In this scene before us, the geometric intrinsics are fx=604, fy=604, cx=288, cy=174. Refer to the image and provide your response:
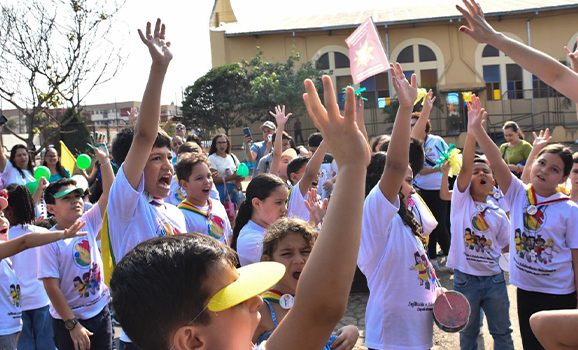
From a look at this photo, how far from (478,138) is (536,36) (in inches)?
1073

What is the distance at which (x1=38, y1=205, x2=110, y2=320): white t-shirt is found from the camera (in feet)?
11.8

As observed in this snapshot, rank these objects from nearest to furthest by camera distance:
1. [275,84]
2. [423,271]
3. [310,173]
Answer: [423,271]
[310,173]
[275,84]

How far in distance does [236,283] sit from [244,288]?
3cm

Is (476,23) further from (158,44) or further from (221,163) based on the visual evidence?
(221,163)

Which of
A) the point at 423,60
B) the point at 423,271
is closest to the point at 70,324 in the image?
the point at 423,271

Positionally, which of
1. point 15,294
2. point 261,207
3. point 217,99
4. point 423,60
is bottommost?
point 15,294

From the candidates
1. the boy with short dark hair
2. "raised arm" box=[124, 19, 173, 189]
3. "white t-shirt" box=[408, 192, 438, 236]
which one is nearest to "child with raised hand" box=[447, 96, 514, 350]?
"white t-shirt" box=[408, 192, 438, 236]

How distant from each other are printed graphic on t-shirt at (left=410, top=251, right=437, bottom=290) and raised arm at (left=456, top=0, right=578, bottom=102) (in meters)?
1.08

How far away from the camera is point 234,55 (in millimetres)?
30234

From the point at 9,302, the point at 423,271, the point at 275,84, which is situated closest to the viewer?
the point at 423,271

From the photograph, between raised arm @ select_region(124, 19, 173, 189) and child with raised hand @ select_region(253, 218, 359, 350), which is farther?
raised arm @ select_region(124, 19, 173, 189)

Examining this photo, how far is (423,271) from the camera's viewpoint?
10.3 ft

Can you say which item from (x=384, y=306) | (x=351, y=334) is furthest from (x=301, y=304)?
(x=384, y=306)

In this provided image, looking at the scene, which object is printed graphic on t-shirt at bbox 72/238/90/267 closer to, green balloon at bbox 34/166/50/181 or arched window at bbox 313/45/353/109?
green balloon at bbox 34/166/50/181
